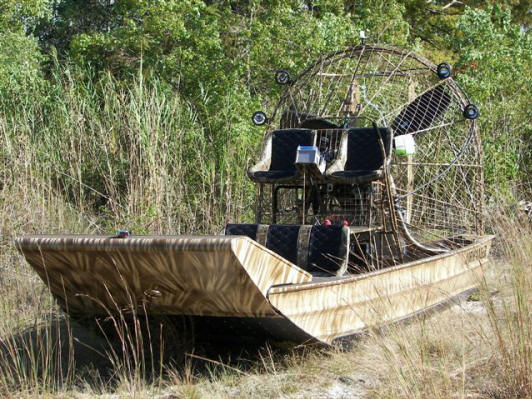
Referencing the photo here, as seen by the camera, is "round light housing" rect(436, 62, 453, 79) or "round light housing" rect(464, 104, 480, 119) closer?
"round light housing" rect(464, 104, 480, 119)

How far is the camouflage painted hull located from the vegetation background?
2172 millimetres

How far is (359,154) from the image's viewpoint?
29.2ft

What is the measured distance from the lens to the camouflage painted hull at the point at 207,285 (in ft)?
17.9

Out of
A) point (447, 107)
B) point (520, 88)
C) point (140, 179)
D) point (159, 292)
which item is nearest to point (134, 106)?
point (140, 179)

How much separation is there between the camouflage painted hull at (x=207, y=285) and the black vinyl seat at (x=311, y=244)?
0.84 metres

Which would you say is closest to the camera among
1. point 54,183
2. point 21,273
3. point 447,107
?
point 21,273

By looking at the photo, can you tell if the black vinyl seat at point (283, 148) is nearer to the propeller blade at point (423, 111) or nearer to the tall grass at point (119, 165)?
the propeller blade at point (423, 111)

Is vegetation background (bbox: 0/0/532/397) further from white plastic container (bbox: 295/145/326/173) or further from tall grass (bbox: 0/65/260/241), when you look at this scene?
white plastic container (bbox: 295/145/326/173)

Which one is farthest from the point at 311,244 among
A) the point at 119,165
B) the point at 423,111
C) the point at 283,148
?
the point at 119,165

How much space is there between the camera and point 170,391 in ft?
18.9

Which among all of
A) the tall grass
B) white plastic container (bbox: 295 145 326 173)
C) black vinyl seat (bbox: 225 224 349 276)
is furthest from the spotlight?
the tall grass

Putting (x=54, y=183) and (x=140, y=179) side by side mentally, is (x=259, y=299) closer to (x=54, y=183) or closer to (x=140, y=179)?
(x=140, y=179)

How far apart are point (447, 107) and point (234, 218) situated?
3.03 metres

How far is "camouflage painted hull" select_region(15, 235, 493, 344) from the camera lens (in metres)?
5.47
